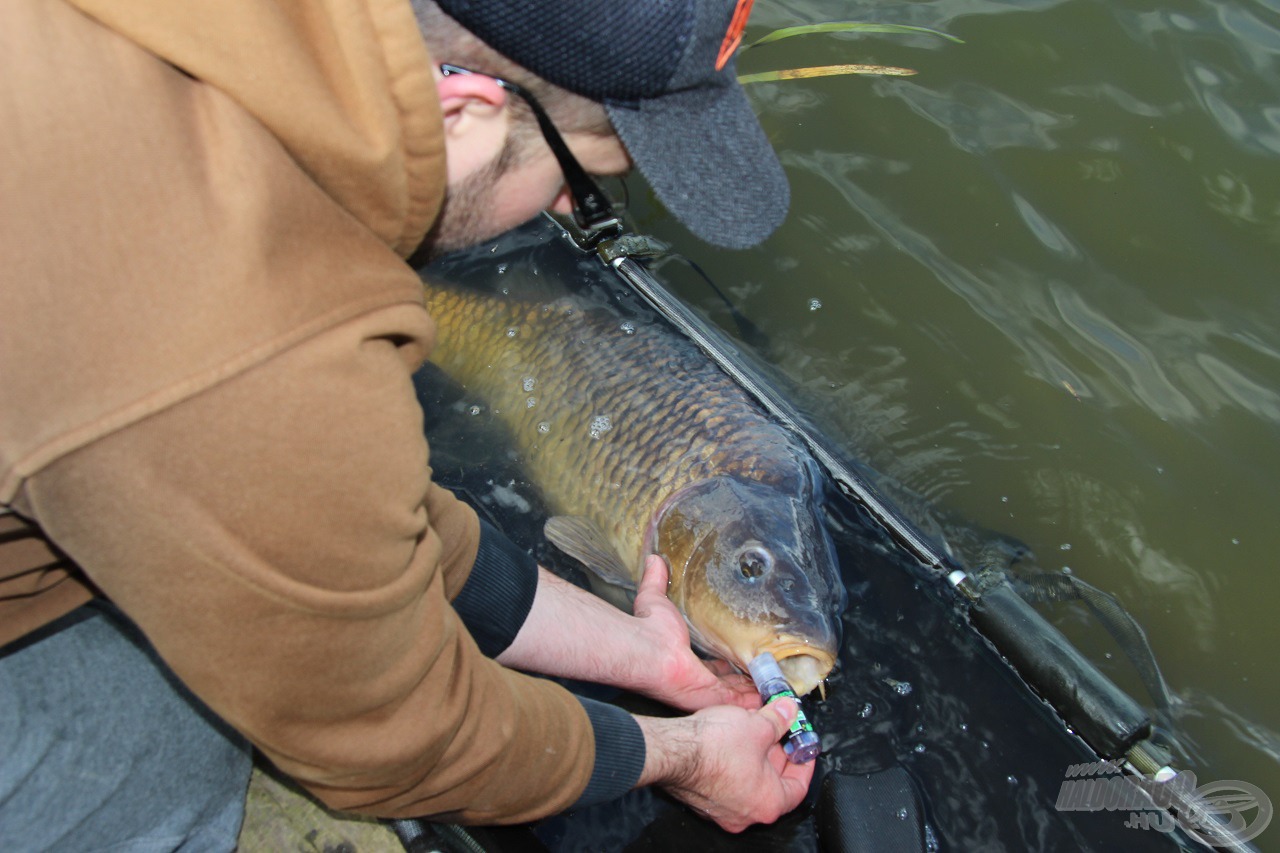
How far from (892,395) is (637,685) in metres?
1.67

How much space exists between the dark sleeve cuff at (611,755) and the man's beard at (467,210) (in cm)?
99

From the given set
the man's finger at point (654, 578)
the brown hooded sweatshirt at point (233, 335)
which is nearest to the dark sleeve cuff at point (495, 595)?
the man's finger at point (654, 578)

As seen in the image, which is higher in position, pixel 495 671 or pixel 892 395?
pixel 495 671

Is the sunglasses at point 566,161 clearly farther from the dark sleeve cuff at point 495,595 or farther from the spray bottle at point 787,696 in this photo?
the spray bottle at point 787,696

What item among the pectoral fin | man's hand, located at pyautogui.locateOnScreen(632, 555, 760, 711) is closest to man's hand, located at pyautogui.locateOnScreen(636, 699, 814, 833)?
man's hand, located at pyautogui.locateOnScreen(632, 555, 760, 711)

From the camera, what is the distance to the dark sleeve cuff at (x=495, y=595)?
236 cm

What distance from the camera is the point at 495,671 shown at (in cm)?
188

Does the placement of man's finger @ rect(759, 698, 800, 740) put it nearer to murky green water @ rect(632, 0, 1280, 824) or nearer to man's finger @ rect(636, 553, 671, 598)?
man's finger @ rect(636, 553, 671, 598)

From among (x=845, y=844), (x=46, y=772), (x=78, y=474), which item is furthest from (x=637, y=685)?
(x=78, y=474)

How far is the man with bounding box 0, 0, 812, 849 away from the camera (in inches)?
44.8

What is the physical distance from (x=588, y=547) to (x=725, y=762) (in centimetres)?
103

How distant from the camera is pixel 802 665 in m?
2.75

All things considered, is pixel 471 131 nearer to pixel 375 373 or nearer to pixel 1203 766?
pixel 375 373

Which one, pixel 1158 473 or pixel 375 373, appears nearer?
pixel 375 373
